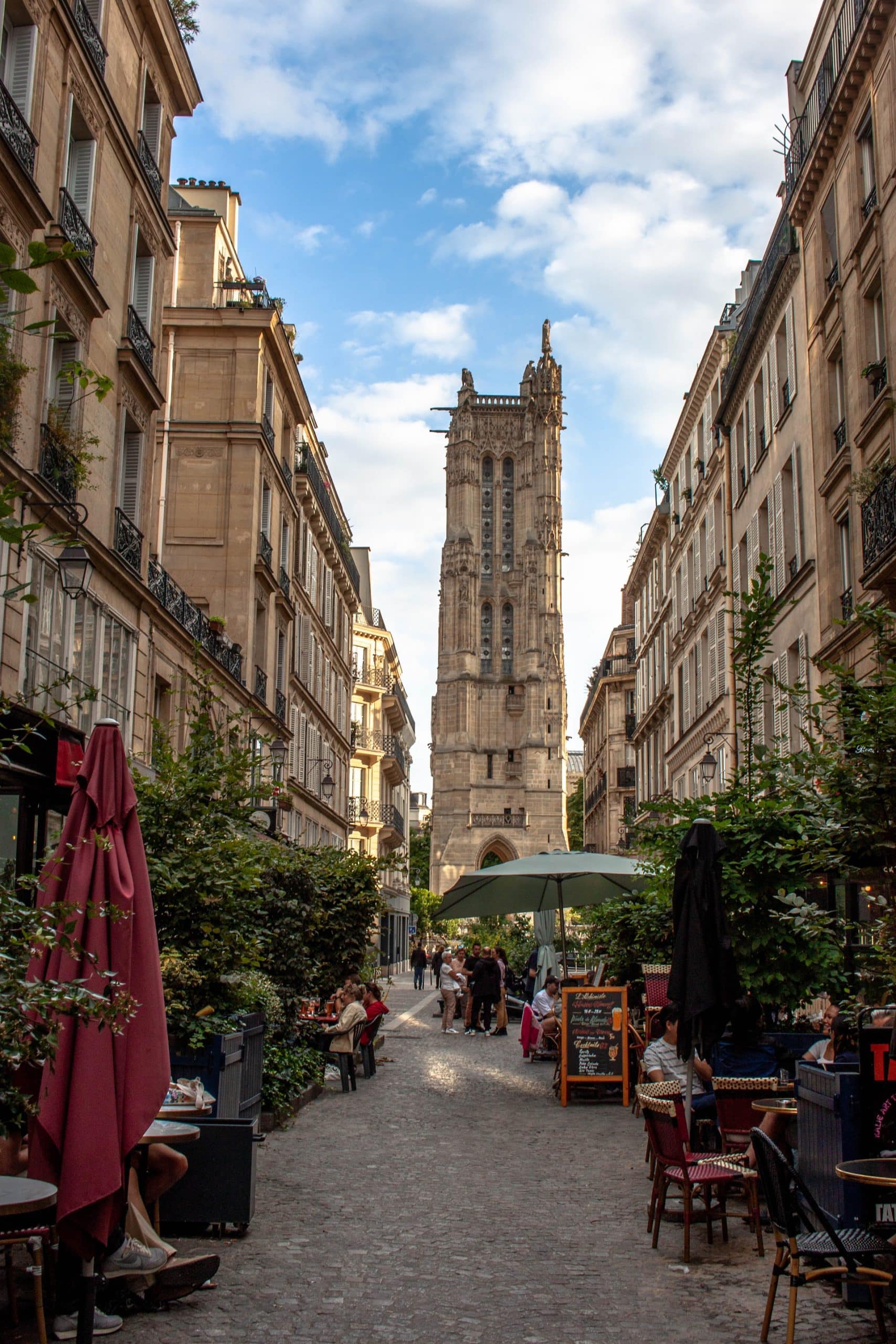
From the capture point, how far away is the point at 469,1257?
7.16 meters

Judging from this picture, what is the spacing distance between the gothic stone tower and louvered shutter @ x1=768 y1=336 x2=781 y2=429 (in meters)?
65.6

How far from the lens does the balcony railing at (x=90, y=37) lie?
15398 mm

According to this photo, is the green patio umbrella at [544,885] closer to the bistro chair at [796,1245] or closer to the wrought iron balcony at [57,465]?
the wrought iron balcony at [57,465]

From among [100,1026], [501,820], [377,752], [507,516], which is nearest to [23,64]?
[100,1026]

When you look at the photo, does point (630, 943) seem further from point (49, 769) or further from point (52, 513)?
point (52, 513)

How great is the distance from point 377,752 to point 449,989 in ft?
97.2

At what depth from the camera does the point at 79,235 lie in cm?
1543

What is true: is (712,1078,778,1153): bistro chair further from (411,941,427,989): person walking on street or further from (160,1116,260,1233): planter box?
(411,941,427,989): person walking on street

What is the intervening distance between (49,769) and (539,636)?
256 ft

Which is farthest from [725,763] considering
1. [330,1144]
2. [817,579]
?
[330,1144]

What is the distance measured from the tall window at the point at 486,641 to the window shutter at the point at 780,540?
6886 centimetres

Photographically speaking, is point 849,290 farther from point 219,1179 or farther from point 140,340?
point 219,1179

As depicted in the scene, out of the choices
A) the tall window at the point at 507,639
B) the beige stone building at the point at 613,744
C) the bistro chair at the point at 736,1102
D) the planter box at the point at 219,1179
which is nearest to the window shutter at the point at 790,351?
the bistro chair at the point at 736,1102

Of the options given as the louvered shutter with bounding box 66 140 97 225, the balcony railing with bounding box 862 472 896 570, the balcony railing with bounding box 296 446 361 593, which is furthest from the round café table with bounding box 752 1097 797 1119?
the balcony railing with bounding box 296 446 361 593
